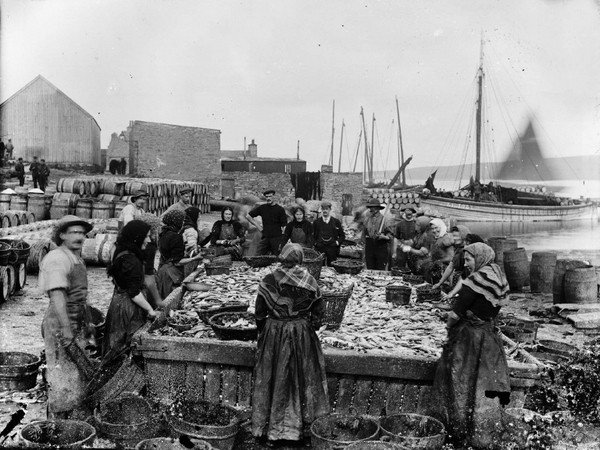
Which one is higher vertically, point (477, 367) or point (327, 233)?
point (327, 233)

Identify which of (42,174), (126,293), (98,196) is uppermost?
(42,174)

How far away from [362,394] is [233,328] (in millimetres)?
1348

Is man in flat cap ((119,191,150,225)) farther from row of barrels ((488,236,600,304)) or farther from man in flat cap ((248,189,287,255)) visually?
row of barrels ((488,236,600,304))

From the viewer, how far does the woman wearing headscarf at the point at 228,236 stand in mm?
10305

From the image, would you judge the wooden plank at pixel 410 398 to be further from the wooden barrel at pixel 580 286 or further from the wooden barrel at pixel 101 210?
the wooden barrel at pixel 101 210

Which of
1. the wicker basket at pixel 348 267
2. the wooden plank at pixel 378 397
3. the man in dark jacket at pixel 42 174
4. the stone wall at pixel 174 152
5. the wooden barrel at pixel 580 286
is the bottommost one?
the wooden plank at pixel 378 397

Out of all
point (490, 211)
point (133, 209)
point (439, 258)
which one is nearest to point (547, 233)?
point (490, 211)

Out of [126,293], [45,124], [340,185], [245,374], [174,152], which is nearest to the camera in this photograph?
[245,374]

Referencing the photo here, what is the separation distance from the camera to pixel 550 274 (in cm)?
1265

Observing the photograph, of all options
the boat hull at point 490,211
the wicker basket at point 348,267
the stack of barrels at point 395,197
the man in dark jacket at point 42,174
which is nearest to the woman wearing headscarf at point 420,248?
the wicker basket at point 348,267

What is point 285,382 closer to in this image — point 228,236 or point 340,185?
point 228,236

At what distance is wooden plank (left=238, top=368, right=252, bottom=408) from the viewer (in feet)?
18.5

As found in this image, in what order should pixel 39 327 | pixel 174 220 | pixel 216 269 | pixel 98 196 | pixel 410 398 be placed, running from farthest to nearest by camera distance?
pixel 98 196
pixel 216 269
pixel 39 327
pixel 174 220
pixel 410 398

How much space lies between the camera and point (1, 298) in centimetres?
955
